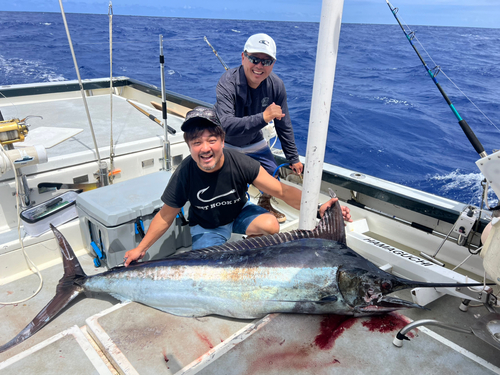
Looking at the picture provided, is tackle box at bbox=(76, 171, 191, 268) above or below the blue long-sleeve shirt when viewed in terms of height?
below

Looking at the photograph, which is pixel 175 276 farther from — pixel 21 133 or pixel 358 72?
pixel 358 72

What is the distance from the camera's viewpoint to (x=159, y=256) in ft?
8.48

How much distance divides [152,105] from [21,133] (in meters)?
2.83

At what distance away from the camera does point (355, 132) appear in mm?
9336

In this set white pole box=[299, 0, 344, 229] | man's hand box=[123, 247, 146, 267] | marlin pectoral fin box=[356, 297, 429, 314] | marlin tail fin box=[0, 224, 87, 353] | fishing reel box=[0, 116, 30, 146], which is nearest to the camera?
white pole box=[299, 0, 344, 229]

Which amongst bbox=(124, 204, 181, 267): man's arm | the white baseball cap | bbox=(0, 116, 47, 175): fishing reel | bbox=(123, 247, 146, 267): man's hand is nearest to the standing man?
the white baseball cap

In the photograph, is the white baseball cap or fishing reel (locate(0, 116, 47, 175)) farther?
the white baseball cap

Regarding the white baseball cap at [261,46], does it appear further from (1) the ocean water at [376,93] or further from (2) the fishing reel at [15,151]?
(2) the fishing reel at [15,151]

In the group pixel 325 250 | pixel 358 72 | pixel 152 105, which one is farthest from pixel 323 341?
pixel 358 72

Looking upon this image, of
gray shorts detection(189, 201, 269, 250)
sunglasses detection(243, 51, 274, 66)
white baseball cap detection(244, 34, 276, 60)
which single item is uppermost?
white baseball cap detection(244, 34, 276, 60)

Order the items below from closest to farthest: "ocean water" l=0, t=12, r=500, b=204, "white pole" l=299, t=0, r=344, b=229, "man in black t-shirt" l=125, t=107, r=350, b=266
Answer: "white pole" l=299, t=0, r=344, b=229 < "man in black t-shirt" l=125, t=107, r=350, b=266 < "ocean water" l=0, t=12, r=500, b=204

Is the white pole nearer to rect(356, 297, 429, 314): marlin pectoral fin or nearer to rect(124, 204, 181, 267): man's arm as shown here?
rect(356, 297, 429, 314): marlin pectoral fin

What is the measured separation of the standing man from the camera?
→ 2.55m

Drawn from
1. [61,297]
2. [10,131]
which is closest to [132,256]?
[61,297]
